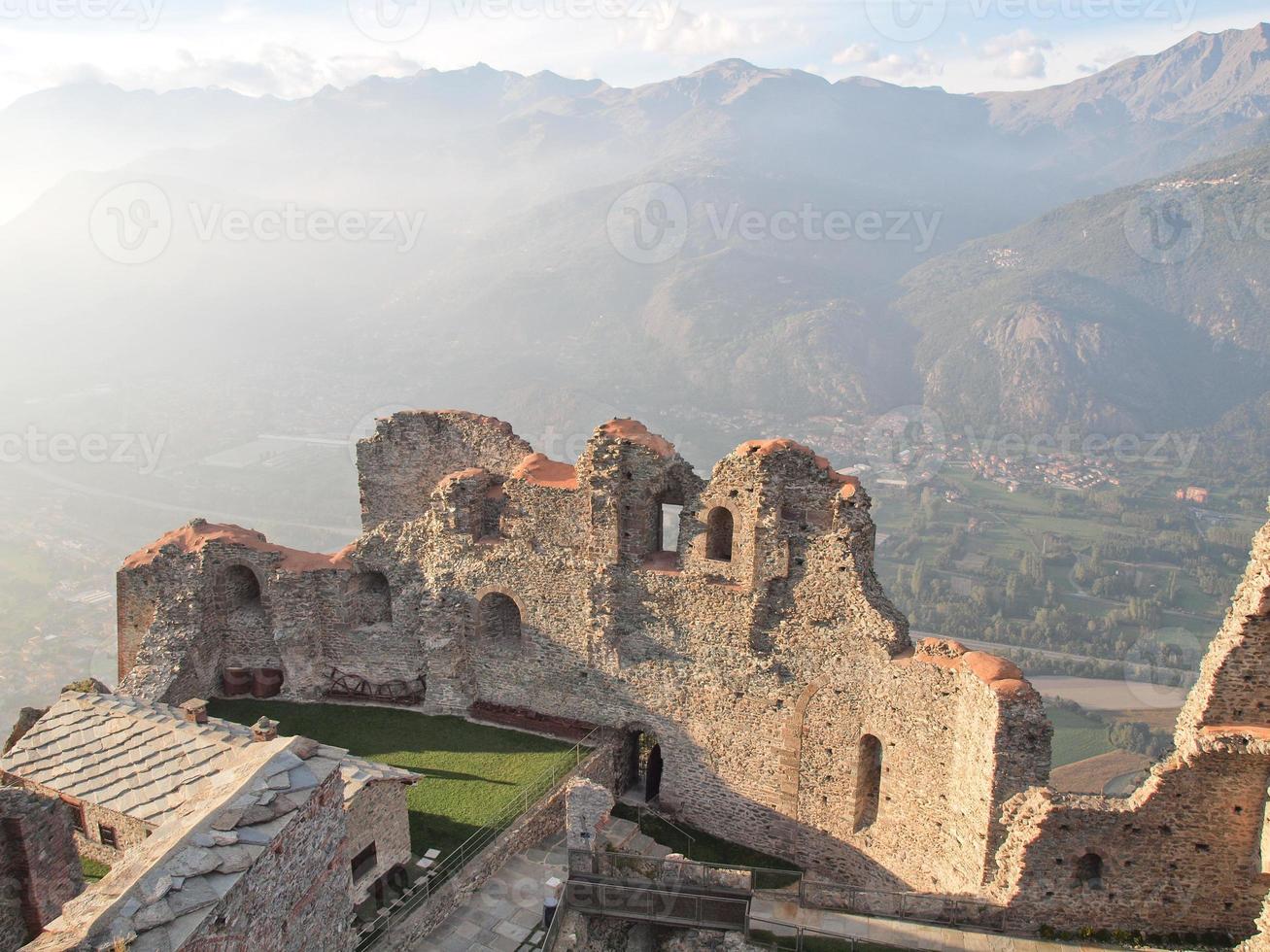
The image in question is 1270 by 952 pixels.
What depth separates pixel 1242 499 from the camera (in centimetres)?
10319

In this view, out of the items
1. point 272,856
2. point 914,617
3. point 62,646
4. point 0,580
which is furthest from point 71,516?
point 272,856

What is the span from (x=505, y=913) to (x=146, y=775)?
724cm

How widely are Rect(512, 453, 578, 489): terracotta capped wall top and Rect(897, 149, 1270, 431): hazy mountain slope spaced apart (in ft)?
362

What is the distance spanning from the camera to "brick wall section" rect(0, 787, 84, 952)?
12.2 meters

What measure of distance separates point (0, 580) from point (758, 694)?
114485mm

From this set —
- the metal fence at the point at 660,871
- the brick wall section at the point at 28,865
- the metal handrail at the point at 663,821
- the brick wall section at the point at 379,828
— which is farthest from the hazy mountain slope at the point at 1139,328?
the brick wall section at the point at 28,865

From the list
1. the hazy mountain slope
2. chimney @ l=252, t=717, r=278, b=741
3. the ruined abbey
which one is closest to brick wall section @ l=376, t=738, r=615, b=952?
the ruined abbey

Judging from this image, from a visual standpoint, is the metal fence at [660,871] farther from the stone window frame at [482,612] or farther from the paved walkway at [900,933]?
the stone window frame at [482,612]

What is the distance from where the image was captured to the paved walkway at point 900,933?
53.3 feet

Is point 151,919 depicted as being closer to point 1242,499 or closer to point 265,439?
point 1242,499

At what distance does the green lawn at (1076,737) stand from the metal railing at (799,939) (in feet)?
156

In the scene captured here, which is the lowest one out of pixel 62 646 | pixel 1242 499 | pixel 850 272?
pixel 62 646

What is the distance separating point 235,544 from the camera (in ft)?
83.0

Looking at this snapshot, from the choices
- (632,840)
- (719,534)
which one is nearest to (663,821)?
(632,840)
